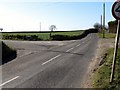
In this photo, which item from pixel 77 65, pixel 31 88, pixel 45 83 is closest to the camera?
pixel 31 88

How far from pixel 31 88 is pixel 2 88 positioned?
118cm

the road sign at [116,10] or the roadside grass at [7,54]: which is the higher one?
the road sign at [116,10]

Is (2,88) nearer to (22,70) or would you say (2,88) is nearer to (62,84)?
(62,84)

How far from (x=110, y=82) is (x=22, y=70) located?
633 cm

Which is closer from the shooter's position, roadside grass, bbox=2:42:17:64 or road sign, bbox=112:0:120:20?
road sign, bbox=112:0:120:20

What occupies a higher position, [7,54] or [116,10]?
[116,10]

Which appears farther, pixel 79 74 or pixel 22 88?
pixel 79 74

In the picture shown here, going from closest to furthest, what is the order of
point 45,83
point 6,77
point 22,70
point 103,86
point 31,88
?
point 103,86 → point 31,88 → point 45,83 → point 6,77 → point 22,70

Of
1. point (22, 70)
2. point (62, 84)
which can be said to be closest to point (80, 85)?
point (62, 84)

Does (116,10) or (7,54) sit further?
(7,54)

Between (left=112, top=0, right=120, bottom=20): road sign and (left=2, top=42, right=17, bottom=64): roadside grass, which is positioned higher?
(left=112, top=0, right=120, bottom=20): road sign

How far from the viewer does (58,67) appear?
1681 cm

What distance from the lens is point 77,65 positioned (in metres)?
17.6

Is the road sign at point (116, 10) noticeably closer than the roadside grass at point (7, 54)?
Yes
